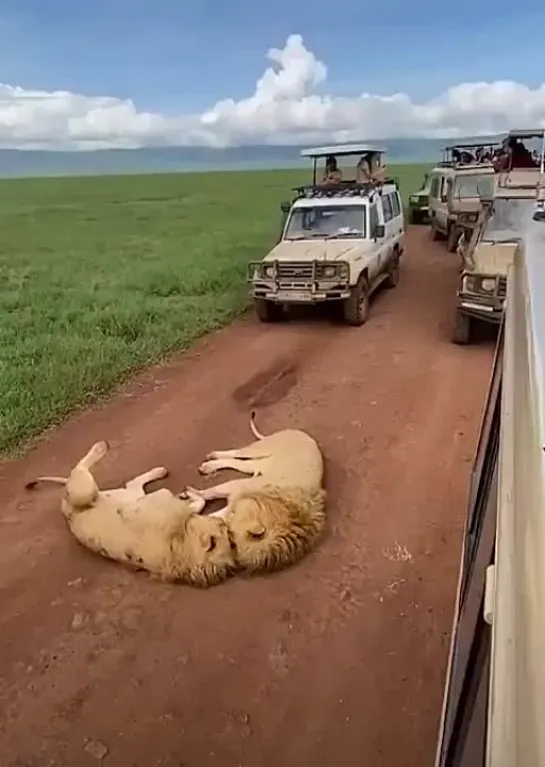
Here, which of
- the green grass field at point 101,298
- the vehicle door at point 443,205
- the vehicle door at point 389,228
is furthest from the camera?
the vehicle door at point 443,205

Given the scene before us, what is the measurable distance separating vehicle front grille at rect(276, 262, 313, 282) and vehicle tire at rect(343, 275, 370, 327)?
2.14 feet

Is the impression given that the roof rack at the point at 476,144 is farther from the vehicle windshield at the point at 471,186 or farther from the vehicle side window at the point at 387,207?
the vehicle side window at the point at 387,207

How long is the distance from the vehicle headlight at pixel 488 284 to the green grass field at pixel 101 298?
141 inches

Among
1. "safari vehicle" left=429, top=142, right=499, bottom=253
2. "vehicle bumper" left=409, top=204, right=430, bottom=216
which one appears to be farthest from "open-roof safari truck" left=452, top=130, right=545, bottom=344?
"vehicle bumper" left=409, top=204, right=430, bottom=216

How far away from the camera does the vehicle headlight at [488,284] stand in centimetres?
948

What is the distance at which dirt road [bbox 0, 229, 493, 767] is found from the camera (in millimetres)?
3551

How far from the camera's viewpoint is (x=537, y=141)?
15.3m

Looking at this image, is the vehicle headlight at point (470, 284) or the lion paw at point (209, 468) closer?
the lion paw at point (209, 468)

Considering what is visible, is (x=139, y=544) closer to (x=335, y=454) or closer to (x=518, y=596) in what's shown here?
(x=335, y=454)

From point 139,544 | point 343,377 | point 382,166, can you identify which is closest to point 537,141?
point 382,166

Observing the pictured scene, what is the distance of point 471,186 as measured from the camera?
16453mm

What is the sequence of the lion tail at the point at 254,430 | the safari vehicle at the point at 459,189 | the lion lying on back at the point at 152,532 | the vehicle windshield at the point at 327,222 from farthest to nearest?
the safari vehicle at the point at 459,189 → the vehicle windshield at the point at 327,222 → the lion tail at the point at 254,430 → the lion lying on back at the point at 152,532

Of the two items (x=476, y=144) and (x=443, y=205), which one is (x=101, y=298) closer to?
(x=443, y=205)

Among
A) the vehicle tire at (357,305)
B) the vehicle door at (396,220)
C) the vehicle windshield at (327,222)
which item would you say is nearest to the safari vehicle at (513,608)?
the vehicle tire at (357,305)
